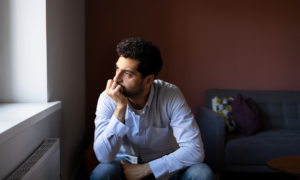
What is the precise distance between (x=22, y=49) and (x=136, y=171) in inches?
35.8

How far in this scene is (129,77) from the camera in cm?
128

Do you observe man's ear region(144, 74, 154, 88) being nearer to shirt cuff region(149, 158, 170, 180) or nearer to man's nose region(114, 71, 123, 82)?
man's nose region(114, 71, 123, 82)

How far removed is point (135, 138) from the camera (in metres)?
1.35

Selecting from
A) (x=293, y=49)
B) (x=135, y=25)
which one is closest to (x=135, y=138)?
(x=135, y=25)

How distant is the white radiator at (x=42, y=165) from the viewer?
34.1 inches

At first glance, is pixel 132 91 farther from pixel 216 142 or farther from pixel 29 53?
pixel 216 142

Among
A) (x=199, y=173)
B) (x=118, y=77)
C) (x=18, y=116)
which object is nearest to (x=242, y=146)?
(x=199, y=173)

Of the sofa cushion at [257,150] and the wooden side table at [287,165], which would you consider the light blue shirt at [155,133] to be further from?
the sofa cushion at [257,150]

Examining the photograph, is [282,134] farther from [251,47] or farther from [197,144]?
[197,144]

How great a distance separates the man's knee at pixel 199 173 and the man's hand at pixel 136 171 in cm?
21

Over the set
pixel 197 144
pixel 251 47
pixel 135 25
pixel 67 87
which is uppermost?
pixel 135 25

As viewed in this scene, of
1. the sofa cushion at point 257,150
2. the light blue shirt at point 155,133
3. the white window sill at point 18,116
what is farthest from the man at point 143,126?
the sofa cushion at point 257,150

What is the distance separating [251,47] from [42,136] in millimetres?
2536

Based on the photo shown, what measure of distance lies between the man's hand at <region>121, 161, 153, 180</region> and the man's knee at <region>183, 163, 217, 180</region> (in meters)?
0.21
